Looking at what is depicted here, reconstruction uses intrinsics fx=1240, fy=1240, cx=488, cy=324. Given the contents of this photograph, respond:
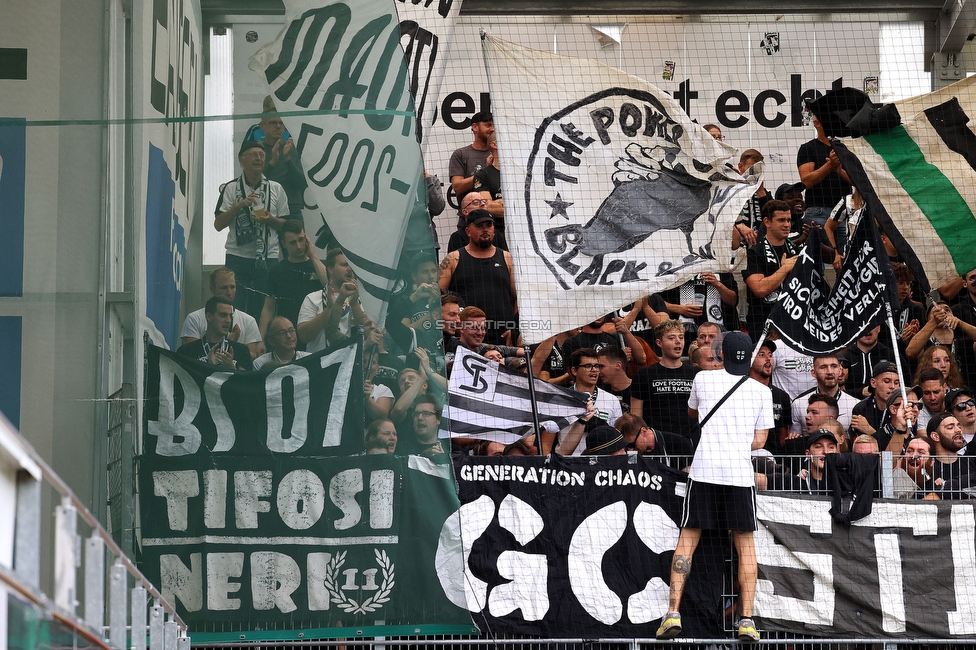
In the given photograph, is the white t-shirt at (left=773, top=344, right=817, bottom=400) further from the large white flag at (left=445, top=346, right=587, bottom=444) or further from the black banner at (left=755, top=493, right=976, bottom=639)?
the large white flag at (left=445, top=346, right=587, bottom=444)

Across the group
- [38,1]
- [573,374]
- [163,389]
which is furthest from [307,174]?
[573,374]

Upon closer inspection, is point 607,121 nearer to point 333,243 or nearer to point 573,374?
point 573,374

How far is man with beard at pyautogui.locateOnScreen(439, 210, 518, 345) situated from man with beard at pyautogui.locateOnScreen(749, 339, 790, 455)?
75.8 inches

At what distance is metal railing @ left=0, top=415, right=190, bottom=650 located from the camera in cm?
329

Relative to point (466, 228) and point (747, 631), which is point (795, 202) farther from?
point (747, 631)

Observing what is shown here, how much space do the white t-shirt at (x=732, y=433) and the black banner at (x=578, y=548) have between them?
248 millimetres

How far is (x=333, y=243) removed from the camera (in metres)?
7.34

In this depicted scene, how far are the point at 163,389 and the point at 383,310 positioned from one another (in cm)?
139

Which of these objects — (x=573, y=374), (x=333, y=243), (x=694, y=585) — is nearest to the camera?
(x=333, y=243)

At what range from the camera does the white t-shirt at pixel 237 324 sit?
736 centimetres

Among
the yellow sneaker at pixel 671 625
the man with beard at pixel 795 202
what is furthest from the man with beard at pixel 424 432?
the man with beard at pixel 795 202

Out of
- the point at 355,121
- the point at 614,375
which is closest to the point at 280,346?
the point at 355,121

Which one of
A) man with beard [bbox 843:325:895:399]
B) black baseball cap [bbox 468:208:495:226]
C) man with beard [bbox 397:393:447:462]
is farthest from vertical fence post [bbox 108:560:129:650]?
man with beard [bbox 843:325:895:399]

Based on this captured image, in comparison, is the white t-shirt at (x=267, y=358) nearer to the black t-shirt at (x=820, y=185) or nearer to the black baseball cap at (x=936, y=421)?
the black baseball cap at (x=936, y=421)
